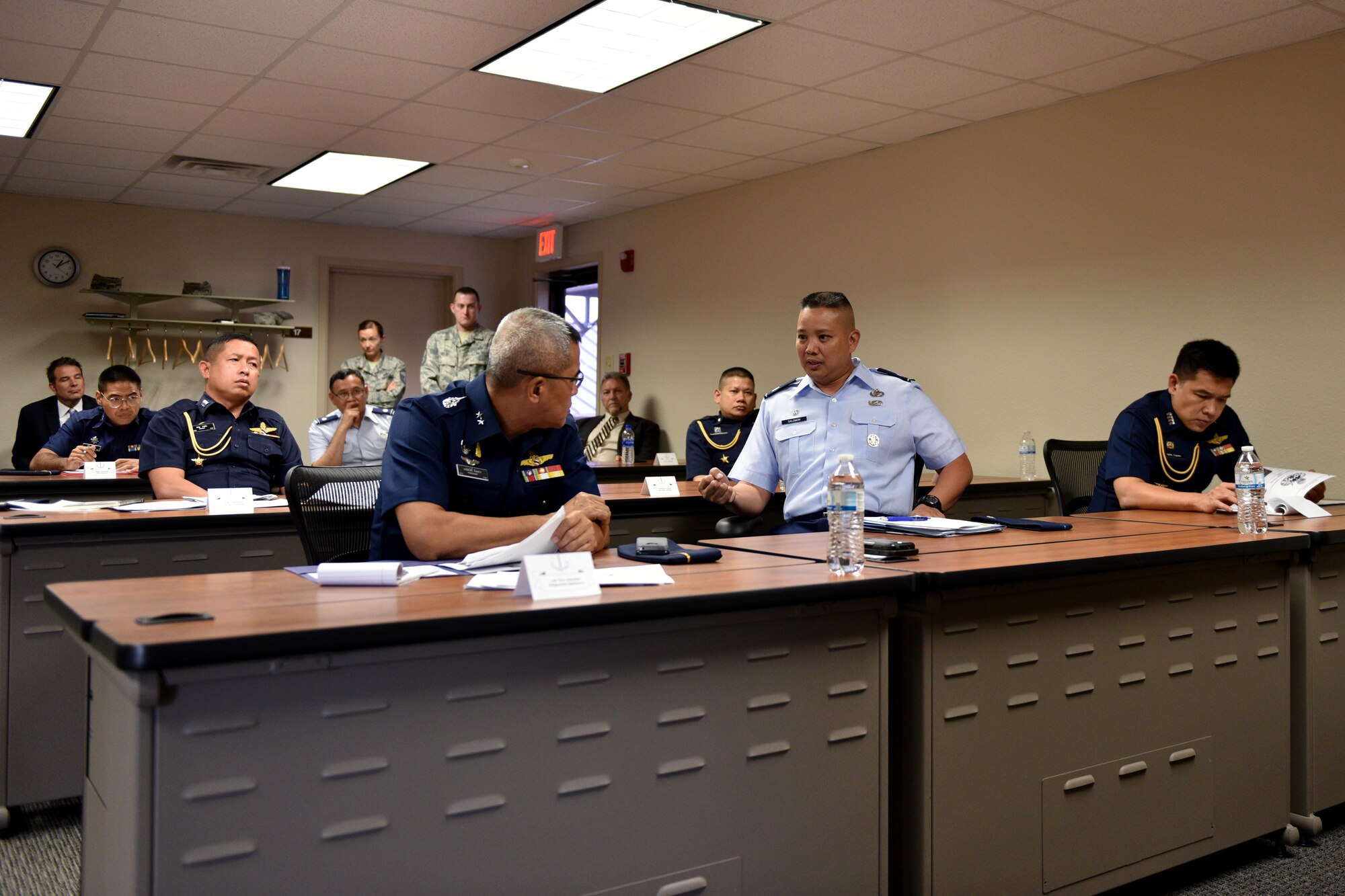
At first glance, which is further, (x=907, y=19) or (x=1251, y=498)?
(x=907, y=19)

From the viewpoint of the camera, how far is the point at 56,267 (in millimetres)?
7605

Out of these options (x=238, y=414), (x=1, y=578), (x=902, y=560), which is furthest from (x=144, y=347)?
(x=902, y=560)

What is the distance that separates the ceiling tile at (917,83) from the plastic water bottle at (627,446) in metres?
2.61

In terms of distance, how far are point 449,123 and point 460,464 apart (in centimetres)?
374

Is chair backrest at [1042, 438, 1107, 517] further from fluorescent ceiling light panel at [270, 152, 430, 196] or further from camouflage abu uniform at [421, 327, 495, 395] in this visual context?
camouflage abu uniform at [421, 327, 495, 395]

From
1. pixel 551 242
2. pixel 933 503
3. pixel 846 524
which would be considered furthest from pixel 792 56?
pixel 551 242

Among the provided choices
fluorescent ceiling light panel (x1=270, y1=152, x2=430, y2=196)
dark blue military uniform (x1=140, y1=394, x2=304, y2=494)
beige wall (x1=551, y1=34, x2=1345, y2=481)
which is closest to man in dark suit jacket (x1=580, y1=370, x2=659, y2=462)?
beige wall (x1=551, y1=34, x2=1345, y2=481)

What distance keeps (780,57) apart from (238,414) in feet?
8.69

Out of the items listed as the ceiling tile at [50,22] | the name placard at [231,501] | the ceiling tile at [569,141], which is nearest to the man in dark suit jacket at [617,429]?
the ceiling tile at [569,141]

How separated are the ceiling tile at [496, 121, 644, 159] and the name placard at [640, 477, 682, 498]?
2.53m

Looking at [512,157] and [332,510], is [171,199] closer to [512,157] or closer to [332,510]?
[512,157]

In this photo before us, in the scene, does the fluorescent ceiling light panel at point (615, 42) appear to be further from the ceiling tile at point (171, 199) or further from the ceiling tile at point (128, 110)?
the ceiling tile at point (171, 199)

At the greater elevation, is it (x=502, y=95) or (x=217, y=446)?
(x=502, y=95)

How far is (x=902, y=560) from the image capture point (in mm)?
2035
